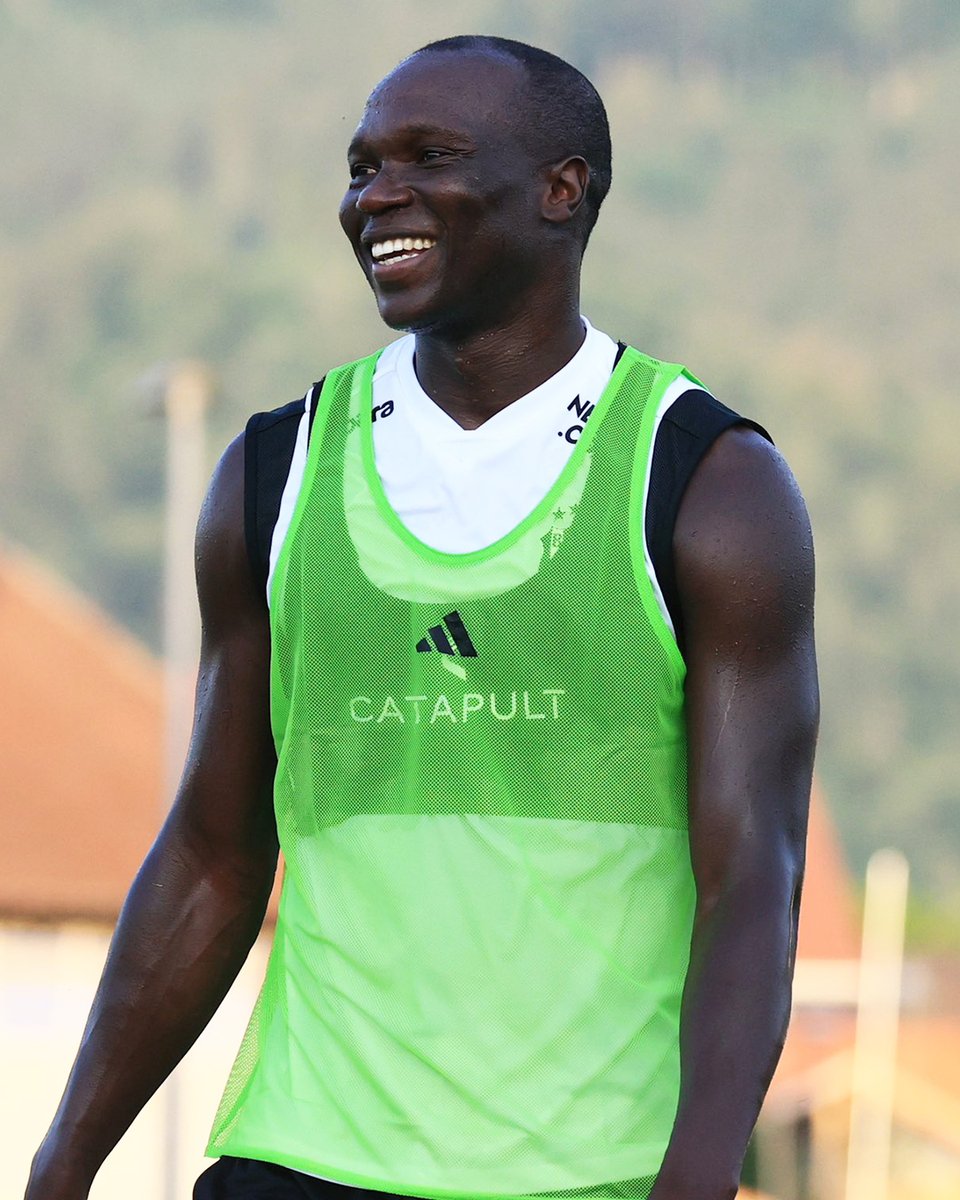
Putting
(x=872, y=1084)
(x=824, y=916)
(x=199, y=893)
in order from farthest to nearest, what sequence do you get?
1. (x=872, y=1084)
2. (x=824, y=916)
3. (x=199, y=893)

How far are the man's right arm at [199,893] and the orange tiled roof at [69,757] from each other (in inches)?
952

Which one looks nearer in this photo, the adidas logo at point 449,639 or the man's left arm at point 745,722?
the man's left arm at point 745,722

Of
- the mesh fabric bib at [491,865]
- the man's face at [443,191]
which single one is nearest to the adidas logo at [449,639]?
the mesh fabric bib at [491,865]

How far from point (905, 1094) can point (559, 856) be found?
4278 cm

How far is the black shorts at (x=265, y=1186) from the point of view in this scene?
373 cm

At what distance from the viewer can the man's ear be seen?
400 centimetres

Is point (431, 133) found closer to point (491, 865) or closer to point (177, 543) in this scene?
point (491, 865)

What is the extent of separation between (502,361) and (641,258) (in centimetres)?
11654

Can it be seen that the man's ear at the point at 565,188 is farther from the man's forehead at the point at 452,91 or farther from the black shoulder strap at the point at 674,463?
the black shoulder strap at the point at 674,463

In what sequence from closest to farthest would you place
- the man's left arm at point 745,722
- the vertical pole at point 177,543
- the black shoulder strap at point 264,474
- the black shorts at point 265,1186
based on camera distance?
the man's left arm at point 745,722, the black shorts at point 265,1186, the black shoulder strap at point 264,474, the vertical pole at point 177,543

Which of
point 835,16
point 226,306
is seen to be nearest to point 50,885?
point 226,306

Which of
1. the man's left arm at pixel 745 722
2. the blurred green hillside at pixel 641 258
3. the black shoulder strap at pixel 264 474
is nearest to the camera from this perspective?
the man's left arm at pixel 745 722

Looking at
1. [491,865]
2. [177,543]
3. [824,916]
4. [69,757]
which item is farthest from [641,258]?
[491,865]

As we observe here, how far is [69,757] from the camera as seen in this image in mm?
35938
